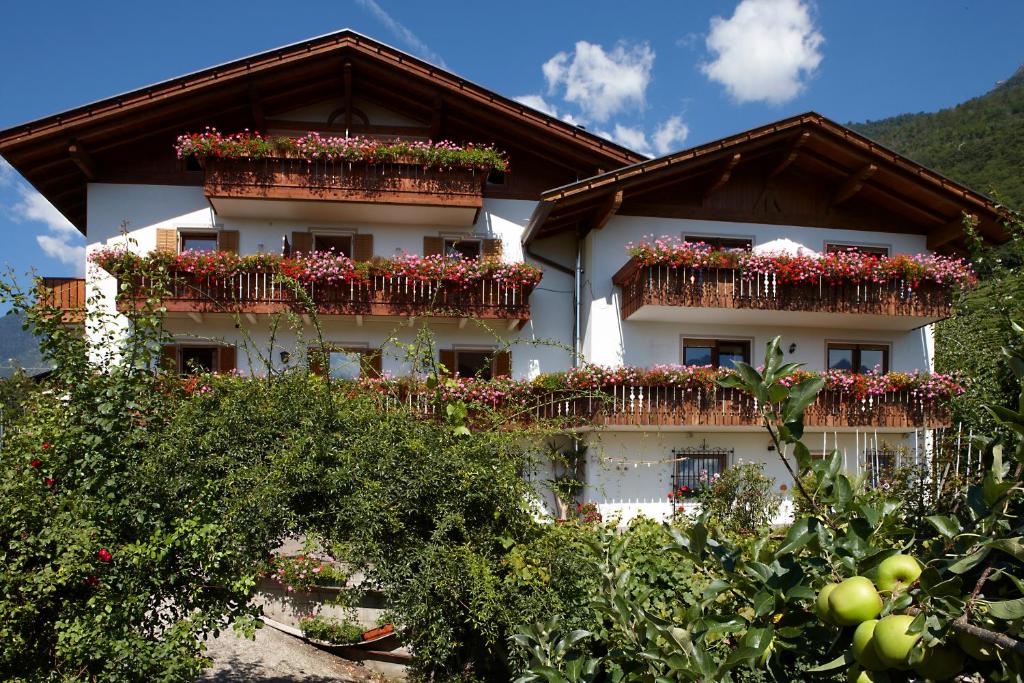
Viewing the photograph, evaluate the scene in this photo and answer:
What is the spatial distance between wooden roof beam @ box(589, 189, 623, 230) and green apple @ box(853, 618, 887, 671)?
1460 centimetres

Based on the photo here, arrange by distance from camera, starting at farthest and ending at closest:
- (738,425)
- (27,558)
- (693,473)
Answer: (693,473)
(738,425)
(27,558)

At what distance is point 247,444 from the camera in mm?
5688

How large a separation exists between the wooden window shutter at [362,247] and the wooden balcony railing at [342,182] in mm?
1305

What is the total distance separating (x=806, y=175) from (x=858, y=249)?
213 cm

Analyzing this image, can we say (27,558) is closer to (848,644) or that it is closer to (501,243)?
(848,644)

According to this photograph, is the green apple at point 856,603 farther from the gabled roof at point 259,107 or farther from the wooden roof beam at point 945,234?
the wooden roof beam at point 945,234

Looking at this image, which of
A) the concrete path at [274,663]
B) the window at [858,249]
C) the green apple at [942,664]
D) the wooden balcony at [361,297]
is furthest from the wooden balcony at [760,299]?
the green apple at [942,664]

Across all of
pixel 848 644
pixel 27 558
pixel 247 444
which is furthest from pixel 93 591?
pixel 848 644

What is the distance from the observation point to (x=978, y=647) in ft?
5.81

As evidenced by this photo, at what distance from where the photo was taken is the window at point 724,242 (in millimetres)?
17500

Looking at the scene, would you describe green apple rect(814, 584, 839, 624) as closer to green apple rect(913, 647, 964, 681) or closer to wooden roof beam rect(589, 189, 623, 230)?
green apple rect(913, 647, 964, 681)

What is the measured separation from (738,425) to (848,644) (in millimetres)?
14172

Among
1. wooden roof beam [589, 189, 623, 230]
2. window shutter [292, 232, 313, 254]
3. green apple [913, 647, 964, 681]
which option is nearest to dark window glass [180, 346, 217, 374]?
window shutter [292, 232, 313, 254]

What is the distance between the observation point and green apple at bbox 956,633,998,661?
5.80 ft
